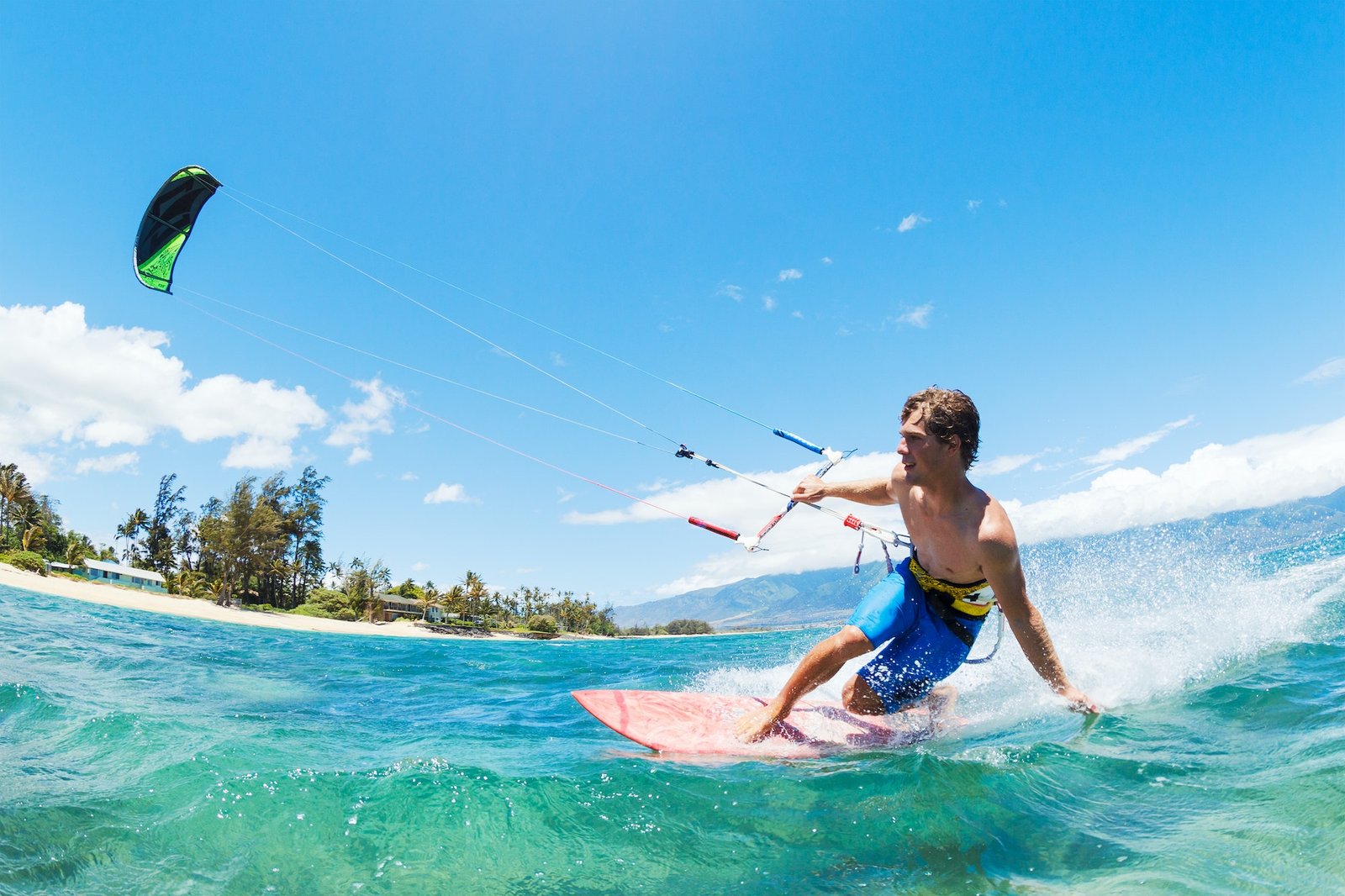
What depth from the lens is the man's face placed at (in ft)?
13.9

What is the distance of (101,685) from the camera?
22.2ft

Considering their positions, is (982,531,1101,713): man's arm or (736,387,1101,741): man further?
(736,387,1101,741): man

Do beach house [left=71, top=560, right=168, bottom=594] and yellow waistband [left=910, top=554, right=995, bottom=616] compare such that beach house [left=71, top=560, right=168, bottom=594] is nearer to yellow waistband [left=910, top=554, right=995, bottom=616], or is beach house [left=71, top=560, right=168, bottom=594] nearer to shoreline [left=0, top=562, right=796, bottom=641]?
shoreline [left=0, top=562, right=796, bottom=641]

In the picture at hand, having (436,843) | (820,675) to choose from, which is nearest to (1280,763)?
(820,675)

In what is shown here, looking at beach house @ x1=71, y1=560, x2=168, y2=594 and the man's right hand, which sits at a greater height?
the man's right hand

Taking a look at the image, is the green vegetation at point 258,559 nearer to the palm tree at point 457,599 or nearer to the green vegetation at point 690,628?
the palm tree at point 457,599

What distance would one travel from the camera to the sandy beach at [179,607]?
1330 inches

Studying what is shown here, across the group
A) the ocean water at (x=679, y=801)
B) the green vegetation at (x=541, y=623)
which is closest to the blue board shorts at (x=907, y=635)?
the ocean water at (x=679, y=801)

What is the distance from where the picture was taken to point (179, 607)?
134 feet

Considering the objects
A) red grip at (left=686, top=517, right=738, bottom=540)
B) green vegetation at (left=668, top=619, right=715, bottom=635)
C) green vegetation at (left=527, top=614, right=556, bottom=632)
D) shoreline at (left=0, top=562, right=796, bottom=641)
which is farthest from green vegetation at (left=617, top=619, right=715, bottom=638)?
red grip at (left=686, top=517, right=738, bottom=540)

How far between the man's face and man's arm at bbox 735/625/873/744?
3.81ft

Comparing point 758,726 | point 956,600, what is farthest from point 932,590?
point 758,726

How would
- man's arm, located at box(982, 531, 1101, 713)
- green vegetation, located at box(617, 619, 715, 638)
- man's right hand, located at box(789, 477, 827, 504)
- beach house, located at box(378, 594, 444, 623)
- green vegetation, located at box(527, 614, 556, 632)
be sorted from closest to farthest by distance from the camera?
man's arm, located at box(982, 531, 1101, 713)
man's right hand, located at box(789, 477, 827, 504)
beach house, located at box(378, 594, 444, 623)
green vegetation, located at box(527, 614, 556, 632)
green vegetation, located at box(617, 619, 715, 638)

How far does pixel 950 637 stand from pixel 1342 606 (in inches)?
325
